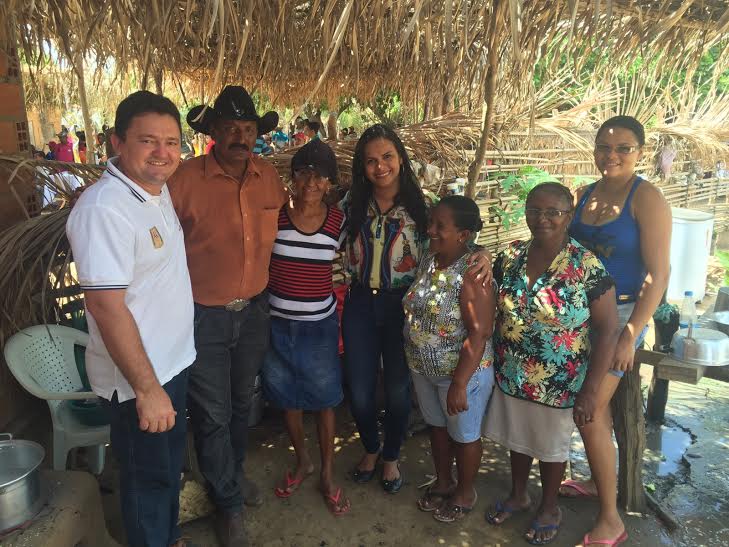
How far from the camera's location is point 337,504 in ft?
9.02

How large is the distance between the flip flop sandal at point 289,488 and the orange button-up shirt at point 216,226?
124 cm

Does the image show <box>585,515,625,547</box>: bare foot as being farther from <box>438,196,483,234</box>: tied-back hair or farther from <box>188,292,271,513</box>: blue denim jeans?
<box>188,292,271,513</box>: blue denim jeans

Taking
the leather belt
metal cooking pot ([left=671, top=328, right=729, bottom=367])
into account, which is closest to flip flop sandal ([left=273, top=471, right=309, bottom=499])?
the leather belt

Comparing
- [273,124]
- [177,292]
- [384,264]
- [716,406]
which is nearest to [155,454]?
[177,292]

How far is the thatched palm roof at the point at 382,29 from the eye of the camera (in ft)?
6.10

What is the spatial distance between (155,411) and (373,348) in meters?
1.20

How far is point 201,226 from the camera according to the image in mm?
2191

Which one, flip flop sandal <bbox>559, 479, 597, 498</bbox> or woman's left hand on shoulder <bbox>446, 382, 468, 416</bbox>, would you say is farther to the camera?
flip flop sandal <bbox>559, 479, 597, 498</bbox>

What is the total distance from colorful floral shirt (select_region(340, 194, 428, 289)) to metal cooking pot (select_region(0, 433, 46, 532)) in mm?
1650

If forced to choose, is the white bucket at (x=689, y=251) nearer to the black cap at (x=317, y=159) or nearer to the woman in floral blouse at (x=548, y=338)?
the woman in floral blouse at (x=548, y=338)

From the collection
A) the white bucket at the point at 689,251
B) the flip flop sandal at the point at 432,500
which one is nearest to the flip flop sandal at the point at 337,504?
the flip flop sandal at the point at 432,500

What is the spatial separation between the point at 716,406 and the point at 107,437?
14.3 feet

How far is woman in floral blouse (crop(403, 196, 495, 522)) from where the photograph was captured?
2.33 m

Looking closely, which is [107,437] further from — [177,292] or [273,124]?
[273,124]
